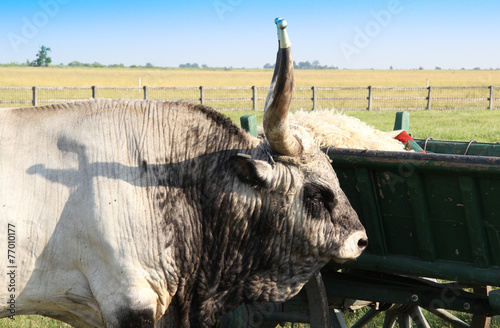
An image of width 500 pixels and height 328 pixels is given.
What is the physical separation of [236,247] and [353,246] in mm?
657

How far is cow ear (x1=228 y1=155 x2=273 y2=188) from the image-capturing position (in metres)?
3.21

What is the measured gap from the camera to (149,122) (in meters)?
3.32

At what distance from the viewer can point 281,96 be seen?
2957mm

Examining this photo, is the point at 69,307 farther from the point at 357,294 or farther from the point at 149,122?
the point at 357,294

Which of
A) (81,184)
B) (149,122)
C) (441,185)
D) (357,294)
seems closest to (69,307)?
(81,184)

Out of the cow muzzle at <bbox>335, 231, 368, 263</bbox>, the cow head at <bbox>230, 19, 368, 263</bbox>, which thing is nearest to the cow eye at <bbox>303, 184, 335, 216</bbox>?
the cow head at <bbox>230, 19, 368, 263</bbox>

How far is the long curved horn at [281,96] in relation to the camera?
289 cm

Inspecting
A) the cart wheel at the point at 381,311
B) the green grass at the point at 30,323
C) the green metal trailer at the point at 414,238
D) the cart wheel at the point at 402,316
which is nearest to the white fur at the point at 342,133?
the green metal trailer at the point at 414,238

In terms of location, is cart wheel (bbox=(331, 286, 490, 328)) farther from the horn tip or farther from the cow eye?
the horn tip

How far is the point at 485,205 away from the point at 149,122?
1.84m

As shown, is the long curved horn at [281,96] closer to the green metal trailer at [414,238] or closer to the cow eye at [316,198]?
the cow eye at [316,198]

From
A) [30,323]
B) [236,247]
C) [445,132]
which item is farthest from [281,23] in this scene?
[445,132]

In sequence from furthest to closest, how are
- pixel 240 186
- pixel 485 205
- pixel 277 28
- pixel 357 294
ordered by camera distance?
pixel 357 294
pixel 240 186
pixel 485 205
pixel 277 28

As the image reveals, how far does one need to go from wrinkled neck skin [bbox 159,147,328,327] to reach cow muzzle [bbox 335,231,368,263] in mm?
141
